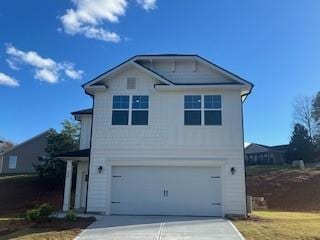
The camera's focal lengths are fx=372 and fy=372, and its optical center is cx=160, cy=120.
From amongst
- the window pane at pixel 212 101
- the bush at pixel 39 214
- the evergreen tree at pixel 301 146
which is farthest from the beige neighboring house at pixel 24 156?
the bush at pixel 39 214

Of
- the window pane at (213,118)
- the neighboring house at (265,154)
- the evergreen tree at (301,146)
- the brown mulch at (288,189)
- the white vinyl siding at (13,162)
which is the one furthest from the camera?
the neighboring house at (265,154)

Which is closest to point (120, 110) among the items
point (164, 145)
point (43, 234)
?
point (164, 145)

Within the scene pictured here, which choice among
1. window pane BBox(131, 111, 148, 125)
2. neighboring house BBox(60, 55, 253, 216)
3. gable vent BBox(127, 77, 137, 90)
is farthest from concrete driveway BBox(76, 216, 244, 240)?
gable vent BBox(127, 77, 137, 90)

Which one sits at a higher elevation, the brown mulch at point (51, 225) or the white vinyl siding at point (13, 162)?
the white vinyl siding at point (13, 162)

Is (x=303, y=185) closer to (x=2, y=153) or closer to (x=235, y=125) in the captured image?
(x=235, y=125)

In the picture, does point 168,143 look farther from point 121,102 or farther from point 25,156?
point 25,156

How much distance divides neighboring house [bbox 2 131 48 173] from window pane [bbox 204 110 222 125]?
109 feet

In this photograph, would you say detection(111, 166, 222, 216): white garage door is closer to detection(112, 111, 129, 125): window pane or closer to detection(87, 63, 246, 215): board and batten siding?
detection(87, 63, 246, 215): board and batten siding

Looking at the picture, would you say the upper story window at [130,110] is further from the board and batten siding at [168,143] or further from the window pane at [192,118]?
the window pane at [192,118]

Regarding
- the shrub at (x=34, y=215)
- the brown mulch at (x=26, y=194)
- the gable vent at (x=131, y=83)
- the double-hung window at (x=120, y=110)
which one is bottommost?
the shrub at (x=34, y=215)

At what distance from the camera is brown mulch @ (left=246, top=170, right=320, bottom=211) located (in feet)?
93.0

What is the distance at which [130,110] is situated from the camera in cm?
1838

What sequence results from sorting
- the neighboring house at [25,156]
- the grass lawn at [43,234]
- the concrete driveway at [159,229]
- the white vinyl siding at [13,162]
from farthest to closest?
the white vinyl siding at [13,162]
the neighboring house at [25,156]
the concrete driveway at [159,229]
the grass lawn at [43,234]

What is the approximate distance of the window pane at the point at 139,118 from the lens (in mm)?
18141
